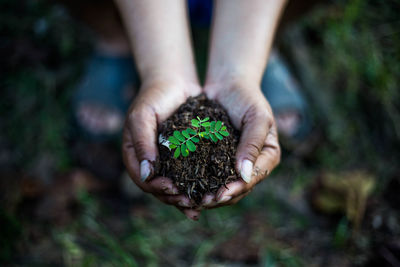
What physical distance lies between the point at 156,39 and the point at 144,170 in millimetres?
955

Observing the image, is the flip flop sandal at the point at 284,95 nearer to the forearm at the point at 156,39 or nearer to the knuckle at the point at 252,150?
the forearm at the point at 156,39

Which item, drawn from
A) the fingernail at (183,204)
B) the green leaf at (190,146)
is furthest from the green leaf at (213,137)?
the fingernail at (183,204)

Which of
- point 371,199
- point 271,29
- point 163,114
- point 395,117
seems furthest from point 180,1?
point 395,117

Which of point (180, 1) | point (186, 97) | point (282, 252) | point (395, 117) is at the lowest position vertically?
point (282, 252)

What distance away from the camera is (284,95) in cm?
371

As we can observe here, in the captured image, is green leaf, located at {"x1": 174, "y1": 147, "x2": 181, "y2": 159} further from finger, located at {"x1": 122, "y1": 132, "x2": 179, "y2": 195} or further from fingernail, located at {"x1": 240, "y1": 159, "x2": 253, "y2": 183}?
fingernail, located at {"x1": 240, "y1": 159, "x2": 253, "y2": 183}

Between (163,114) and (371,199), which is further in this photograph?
(371,199)

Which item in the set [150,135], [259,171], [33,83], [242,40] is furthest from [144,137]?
[33,83]

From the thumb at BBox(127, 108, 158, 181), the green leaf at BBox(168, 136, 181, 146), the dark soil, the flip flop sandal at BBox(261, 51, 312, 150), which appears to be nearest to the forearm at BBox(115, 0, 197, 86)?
the thumb at BBox(127, 108, 158, 181)

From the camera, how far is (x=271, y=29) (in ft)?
7.14

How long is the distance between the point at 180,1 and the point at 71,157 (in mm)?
1920

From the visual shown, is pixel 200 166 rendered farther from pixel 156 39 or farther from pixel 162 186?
pixel 156 39

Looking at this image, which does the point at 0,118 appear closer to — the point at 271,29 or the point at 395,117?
the point at 271,29

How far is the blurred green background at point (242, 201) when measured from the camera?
94.8 inches
